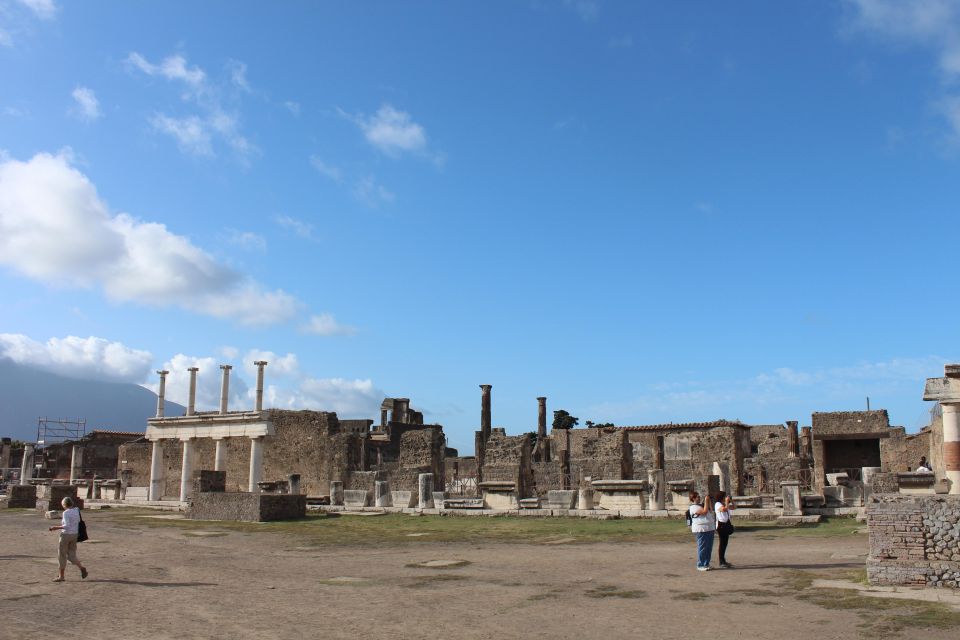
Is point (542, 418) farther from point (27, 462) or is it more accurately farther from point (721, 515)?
point (721, 515)

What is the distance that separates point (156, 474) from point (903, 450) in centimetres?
3600

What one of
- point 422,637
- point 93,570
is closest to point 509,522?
point 93,570

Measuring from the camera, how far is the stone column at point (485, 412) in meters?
50.6

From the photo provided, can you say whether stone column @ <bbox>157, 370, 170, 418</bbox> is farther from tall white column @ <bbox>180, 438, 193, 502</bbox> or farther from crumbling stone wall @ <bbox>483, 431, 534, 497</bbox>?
crumbling stone wall @ <bbox>483, 431, 534, 497</bbox>

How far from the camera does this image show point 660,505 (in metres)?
21.6

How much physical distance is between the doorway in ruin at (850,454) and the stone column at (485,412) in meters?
19.8

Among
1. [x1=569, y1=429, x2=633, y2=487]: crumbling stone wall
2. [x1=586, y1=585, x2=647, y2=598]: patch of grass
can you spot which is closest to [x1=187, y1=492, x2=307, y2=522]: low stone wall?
[x1=586, y1=585, x2=647, y2=598]: patch of grass

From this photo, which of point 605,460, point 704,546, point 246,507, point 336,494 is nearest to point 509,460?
point 336,494

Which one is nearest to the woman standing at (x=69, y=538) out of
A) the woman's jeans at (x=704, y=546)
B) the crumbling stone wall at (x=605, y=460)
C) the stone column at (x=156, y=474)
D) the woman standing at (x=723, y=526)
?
the woman's jeans at (x=704, y=546)

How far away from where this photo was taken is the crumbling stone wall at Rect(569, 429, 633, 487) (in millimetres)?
37375

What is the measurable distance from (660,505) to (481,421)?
30.0 meters

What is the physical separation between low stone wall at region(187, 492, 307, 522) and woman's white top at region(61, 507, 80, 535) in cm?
1184

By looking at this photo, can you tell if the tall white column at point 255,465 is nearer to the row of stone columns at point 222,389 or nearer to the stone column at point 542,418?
the row of stone columns at point 222,389

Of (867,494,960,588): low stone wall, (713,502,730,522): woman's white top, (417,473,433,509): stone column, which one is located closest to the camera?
(867,494,960,588): low stone wall
